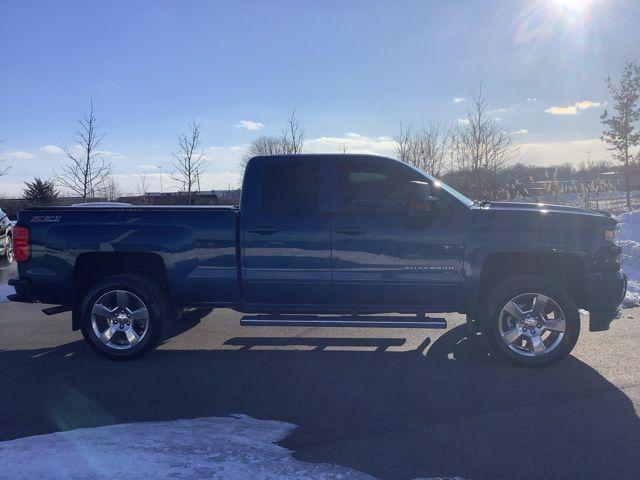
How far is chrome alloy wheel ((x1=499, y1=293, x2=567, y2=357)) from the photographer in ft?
17.5

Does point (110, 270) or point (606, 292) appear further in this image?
point (110, 270)

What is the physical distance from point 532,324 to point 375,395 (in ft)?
6.20

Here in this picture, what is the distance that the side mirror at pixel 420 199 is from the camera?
518 cm

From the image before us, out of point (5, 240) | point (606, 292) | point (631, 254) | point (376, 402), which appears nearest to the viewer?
point (376, 402)

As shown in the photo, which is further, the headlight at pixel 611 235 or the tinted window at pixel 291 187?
the tinted window at pixel 291 187

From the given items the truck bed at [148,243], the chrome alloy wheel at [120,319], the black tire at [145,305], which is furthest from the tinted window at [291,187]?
the chrome alloy wheel at [120,319]

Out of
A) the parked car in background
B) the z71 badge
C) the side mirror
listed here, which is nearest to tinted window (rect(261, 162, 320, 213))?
the side mirror

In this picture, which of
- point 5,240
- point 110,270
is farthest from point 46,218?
point 5,240

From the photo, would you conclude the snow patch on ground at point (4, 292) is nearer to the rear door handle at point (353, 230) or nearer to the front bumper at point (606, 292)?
the rear door handle at point (353, 230)

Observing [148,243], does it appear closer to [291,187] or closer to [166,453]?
[291,187]

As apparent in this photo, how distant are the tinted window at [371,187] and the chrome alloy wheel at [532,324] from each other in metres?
1.57

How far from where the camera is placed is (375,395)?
4641 millimetres

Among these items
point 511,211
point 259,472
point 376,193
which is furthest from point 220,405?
point 511,211

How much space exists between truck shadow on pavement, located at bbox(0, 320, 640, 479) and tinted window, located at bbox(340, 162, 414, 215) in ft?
5.38
